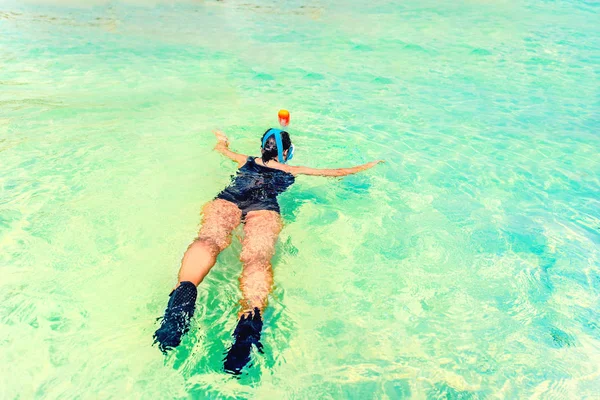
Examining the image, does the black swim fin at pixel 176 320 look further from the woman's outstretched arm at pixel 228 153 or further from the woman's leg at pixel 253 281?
the woman's outstretched arm at pixel 228 153

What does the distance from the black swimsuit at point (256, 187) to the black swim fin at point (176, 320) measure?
1.37m

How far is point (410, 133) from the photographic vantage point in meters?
7.44

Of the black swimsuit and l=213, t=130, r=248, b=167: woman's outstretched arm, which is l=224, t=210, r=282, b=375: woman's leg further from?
l=213, t=130, r=248, b=167: woman's outstretched arm

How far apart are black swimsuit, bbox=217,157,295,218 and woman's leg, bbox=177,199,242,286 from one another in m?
0.12

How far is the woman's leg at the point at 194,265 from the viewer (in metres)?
3.05

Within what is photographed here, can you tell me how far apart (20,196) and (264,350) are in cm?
376

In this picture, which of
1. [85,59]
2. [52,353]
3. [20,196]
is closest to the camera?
[52,353]

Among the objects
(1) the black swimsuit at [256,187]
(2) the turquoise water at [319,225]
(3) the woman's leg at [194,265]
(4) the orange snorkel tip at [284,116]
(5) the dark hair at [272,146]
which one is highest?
(4) the orange snorkel tip at [284,116]

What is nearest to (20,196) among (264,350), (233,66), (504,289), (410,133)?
(264,350)

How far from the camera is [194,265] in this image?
11.6 feet

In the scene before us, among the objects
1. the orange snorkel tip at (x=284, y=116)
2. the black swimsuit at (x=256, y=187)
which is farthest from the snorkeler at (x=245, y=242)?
the orange snorkel tip at (x=284, y=116)

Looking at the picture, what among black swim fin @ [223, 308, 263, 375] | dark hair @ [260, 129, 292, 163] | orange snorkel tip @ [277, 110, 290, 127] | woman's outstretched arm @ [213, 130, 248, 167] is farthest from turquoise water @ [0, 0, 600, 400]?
orange snorkel tip @ [277, 110, 290, 127]

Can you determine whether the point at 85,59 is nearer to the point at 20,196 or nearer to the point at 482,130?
the point at 20,196

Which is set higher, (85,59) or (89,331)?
(85,59)
